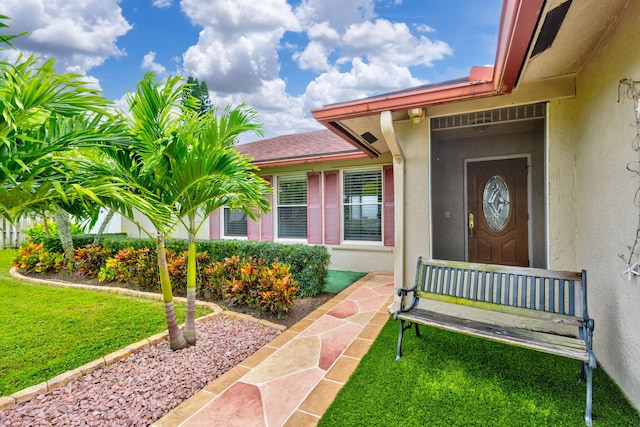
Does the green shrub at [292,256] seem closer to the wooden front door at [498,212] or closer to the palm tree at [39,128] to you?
the wooden front door at [498,212]

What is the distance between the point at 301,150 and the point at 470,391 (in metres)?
7.48

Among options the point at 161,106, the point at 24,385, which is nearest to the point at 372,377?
the point at 24,385

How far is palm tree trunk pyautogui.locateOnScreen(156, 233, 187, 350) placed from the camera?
9.69ft

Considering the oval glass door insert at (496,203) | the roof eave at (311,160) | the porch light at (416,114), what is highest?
the roof eave at (311,160)

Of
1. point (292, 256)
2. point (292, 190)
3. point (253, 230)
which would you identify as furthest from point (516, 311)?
point (253, 230)

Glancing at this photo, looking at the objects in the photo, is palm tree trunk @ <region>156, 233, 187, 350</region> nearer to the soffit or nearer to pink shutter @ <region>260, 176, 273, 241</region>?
the soffit

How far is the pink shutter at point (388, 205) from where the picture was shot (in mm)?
6980

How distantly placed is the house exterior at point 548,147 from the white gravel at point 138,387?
2.62 m

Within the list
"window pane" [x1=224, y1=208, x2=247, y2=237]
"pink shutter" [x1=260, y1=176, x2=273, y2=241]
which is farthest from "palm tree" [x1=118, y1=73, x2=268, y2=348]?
"window pane" [x1=224, y1=208, x2=247, y2=237]

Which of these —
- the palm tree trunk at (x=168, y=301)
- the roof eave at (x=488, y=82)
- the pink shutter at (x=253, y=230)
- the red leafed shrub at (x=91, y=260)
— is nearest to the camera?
the roof eave at (x=488, y=82)

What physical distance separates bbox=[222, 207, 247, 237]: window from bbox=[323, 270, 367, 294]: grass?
3.23m

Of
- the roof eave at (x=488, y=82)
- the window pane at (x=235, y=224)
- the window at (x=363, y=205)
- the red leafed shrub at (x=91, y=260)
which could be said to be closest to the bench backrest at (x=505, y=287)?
the roof eave at (x=488, y=82)

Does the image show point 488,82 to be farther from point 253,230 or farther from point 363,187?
point 253,230

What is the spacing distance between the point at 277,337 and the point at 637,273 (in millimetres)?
3388
